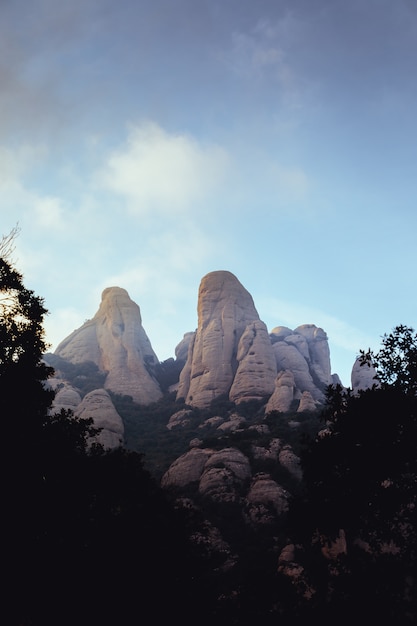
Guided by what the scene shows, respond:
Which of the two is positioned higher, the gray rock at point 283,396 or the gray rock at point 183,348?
the gray rock at point 183,348

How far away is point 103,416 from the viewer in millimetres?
70312

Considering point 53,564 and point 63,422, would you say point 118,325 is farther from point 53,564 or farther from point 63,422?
point 53,564

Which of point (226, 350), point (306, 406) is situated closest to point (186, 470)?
point (306, 406)

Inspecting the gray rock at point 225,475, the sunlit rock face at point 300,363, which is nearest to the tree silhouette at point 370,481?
the gray rock at point 225,475

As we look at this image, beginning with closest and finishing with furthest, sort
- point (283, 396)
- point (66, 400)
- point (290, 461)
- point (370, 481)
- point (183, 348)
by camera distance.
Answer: point (370, 481) → point (290, 461) → point (283, 396) → point (66, 400) → point (183, 348)

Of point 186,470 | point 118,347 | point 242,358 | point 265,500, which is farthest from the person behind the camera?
point 118,347

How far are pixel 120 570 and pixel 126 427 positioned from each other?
60.3 m

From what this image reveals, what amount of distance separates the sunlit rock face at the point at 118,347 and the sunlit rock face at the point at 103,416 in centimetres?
2134

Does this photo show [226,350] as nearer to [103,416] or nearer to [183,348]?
[103,416]

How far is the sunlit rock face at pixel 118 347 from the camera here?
10181 centimetres

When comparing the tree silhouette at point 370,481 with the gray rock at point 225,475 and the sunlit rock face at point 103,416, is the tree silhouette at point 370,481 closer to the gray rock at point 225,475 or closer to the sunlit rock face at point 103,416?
the gray rock at point 225,475

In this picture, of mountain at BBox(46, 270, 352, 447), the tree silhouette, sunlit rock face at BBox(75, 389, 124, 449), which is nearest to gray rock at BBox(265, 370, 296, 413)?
mountain at BBox(46, 270, 352, 447)

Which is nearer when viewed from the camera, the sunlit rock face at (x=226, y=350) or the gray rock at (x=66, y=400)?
the gray rock at (x=66, y=400)

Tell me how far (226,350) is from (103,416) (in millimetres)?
36413
